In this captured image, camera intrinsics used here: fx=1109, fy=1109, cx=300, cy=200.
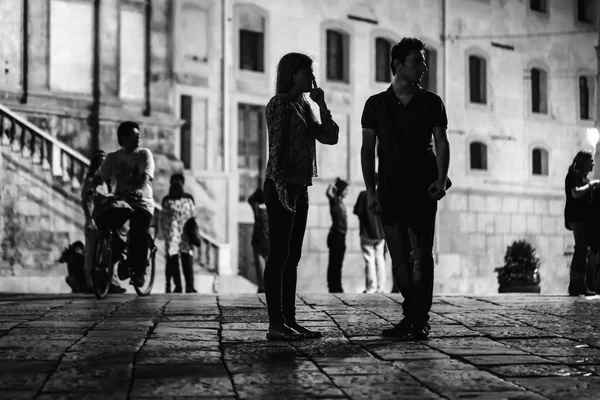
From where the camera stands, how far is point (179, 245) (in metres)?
14.6

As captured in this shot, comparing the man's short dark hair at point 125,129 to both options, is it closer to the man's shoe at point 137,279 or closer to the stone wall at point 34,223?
the man's shoe at point 137,279

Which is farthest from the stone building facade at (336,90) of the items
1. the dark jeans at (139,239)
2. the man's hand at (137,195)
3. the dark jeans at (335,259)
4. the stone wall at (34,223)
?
the man's hand at (137,195)

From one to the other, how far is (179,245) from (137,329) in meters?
7.75

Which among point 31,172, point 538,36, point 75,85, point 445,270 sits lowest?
point 445,270

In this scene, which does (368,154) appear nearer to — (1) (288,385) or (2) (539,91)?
(1) (288,385)

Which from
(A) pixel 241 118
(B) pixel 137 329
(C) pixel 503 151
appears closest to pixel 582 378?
(B) pixel 137 329

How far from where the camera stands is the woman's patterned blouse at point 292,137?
619 centimetres

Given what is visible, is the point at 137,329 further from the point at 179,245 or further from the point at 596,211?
the point at 179,245

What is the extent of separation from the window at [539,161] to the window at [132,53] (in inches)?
480

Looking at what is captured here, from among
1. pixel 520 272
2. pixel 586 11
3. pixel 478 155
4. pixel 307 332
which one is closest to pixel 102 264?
pixel 307 332

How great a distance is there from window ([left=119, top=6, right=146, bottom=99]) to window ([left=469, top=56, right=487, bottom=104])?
389 inches

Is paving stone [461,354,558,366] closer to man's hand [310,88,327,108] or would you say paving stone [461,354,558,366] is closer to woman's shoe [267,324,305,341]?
woman's shoe [267,324,305,341]

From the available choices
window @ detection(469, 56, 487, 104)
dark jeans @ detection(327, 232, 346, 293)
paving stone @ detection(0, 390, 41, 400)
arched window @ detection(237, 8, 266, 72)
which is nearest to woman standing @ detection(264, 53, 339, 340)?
paving stone @ detection(0, 390, 41, 400)

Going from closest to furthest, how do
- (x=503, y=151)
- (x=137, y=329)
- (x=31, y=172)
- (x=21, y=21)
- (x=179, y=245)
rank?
1. (x=137, y=329)
2. (x=179, y=245)
3. (x=31, y=172)
4. (x=21, y=21)
5. (x=503, y=151)
